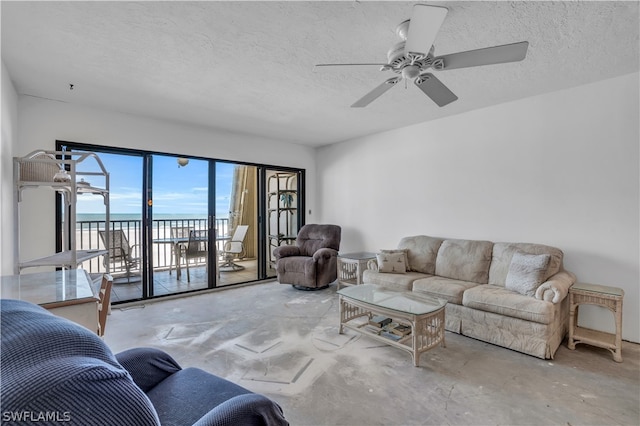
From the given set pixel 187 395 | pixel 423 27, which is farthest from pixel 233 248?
pixel 423 27

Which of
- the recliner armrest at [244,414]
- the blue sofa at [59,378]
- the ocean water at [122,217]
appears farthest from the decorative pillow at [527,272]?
the ocean water at [122,217]

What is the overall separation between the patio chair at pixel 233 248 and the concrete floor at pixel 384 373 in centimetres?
180

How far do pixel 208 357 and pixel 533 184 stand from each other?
12.7ft

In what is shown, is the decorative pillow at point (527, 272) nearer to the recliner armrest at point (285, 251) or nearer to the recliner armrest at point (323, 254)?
the recliner armrest at point (323, 254)

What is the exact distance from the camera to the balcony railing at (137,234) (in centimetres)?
443

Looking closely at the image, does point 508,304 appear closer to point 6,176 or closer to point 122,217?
point 6,176

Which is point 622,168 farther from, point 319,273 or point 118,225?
point 118,225

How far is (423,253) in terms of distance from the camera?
394cm

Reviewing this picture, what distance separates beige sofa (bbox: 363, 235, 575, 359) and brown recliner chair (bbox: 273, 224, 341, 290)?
894 millimetres

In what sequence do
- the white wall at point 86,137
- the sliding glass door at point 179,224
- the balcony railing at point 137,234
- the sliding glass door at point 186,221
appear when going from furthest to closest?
the balcony railing at point 137,234
the sliding glass door at point 179,224
the sliding glass door at point 186,221
the white wall at point 86,137

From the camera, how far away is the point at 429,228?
14.1 ft

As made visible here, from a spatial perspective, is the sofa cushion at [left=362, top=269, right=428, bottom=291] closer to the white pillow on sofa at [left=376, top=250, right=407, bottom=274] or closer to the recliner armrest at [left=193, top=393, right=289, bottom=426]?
the white pillow on sofa at [left=376, top=250, right=407, bottom=274]

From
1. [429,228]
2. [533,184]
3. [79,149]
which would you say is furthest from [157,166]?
[533,184]

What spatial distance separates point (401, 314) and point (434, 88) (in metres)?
1.84
